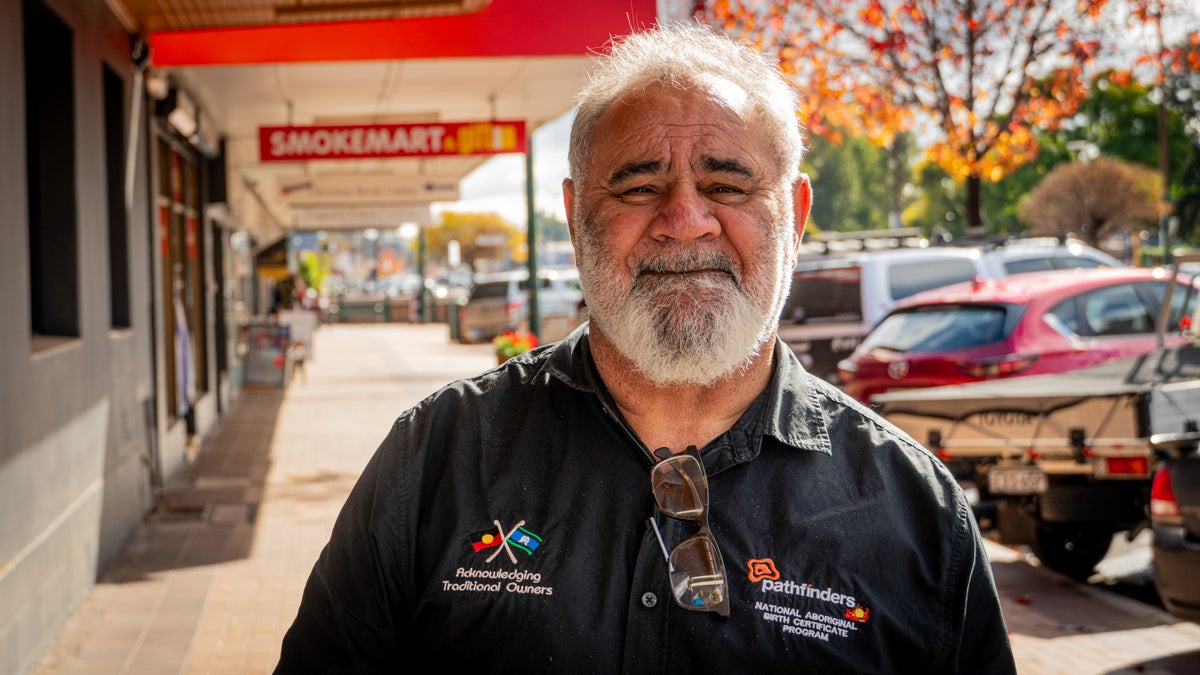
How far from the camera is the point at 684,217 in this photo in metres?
2.24

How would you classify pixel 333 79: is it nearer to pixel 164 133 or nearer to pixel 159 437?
pixel 164 133

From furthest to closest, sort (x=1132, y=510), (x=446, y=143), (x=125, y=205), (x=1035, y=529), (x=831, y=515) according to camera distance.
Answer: (x=446, y=143), (x=125, y=205), (x=1035, y=529), (x=1132, y=510), (x=831, y=515)

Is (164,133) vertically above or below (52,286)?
above

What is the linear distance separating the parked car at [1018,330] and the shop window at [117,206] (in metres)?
5.41

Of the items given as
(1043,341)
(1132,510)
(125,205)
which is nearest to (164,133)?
(125,205)

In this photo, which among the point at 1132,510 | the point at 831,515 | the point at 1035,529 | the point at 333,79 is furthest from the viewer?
the point at 333,79

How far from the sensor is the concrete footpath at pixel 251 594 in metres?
6.12

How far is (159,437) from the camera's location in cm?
1029

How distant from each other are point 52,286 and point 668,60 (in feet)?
18.9

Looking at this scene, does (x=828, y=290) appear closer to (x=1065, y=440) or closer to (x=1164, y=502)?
(x=1065, y=440)

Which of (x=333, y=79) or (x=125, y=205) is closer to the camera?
(x=125, y=205)

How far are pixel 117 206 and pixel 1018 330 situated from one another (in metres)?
6.30

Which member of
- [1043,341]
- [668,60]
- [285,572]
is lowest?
[285,572]

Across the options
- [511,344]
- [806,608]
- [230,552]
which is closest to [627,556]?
[806,608]
